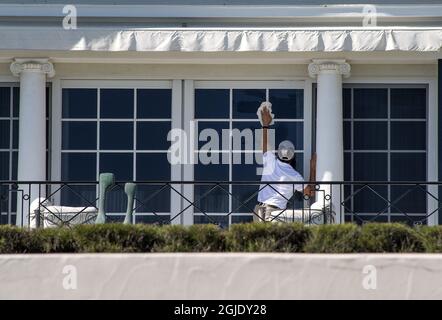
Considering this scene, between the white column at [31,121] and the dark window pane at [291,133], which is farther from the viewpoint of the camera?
the dark window pane at [291,133]

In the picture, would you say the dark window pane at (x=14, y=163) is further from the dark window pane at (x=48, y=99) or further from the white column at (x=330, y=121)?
the white column at (x=330, y=121)

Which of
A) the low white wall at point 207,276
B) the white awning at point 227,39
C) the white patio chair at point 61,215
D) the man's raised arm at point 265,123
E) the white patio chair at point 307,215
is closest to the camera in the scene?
the low white wall at point 207,276

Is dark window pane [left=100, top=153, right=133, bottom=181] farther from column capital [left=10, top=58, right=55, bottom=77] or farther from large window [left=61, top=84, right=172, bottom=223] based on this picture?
column capital [left=10, top=58, right=55, bottom=77]

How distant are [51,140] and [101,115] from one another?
27.8 inches

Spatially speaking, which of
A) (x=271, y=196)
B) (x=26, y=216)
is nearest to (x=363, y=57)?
(x=271, y=196)

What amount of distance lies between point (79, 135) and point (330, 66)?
330 cm

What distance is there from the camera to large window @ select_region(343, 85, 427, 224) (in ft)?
48.7

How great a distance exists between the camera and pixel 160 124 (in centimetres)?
1491

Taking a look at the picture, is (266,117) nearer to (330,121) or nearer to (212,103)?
(212,103)

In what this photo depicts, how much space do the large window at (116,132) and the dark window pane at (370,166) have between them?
7.97ft

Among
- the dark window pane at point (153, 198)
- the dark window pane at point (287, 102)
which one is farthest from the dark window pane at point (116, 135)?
the dark window pane at point (287, 102)

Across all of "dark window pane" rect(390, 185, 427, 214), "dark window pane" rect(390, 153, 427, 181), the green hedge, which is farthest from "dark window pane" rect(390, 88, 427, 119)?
the green hedge

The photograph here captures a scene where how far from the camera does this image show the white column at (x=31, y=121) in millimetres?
14281
